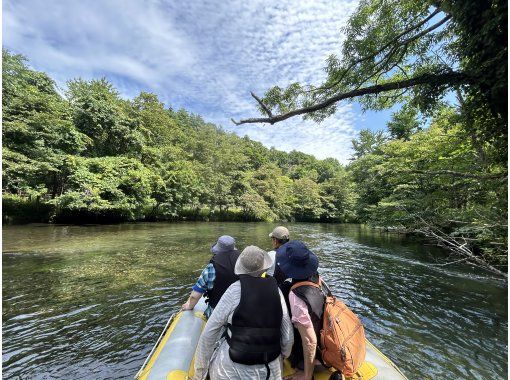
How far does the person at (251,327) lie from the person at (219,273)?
3.46ft

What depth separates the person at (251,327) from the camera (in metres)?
2.12

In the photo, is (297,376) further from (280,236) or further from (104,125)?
(104,125)

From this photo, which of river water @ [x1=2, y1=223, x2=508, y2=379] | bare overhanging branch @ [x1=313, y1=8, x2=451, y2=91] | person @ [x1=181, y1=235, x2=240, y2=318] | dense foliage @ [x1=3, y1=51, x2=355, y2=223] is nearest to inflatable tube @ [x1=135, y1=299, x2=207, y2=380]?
person @ [x1=181, y1=235, x2=240, y2=318]

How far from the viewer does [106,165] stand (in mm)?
20484

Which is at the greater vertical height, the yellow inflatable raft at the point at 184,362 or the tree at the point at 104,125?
the tree at the point at 104,125

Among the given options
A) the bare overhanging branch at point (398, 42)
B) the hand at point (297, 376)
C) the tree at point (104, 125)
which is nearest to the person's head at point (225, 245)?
the hand at point (297, 376)

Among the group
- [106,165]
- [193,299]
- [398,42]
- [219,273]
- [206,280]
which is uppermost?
[398,42]

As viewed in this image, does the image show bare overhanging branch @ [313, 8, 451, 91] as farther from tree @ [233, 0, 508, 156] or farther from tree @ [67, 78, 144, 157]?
tree @ [67, 78, 144, 157]

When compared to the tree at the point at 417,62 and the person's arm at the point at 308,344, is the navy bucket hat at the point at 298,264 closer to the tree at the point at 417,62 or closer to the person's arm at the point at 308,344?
the person's arm at the point at 308,344

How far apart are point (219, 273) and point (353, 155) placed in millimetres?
40361

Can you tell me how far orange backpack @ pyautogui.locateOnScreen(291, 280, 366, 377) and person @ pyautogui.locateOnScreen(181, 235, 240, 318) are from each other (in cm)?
109

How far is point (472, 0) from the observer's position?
3.68 meters

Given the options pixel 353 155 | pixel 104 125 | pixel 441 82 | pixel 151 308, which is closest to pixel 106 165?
pixel 104 125

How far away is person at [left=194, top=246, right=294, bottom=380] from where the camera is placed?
2.12 metres
